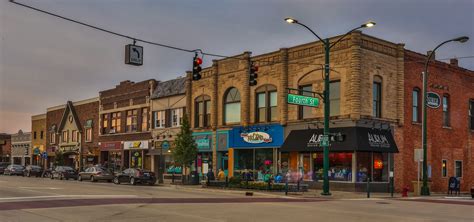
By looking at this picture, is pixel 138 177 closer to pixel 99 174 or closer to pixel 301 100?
pixel 99 174

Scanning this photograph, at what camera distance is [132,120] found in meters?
54.7

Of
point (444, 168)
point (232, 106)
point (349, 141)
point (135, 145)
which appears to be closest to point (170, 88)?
point (135, 145)

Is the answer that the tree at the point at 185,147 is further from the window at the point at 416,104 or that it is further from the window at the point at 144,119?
the window at the point at 416,104

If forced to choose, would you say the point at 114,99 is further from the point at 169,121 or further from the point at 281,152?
the point at 281,152

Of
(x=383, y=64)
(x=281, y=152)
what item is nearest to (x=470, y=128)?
(x=383, y=64)

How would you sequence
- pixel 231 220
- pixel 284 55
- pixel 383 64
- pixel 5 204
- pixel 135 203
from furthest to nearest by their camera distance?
pixel 284 55 → pixel 383 64 → pixel 135 203 → pixel 5 204 → pixel 231 220

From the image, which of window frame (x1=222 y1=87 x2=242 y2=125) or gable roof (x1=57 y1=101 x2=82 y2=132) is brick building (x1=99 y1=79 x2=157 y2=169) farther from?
window frame (x1=222 y1=87 x2=242 y2=125)

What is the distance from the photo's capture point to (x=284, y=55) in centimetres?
3653

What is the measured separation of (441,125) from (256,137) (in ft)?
42.5

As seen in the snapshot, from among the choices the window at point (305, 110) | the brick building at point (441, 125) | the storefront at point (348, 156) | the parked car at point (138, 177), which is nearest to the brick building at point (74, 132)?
the parked car at point (138, 177)

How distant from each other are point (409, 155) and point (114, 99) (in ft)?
110

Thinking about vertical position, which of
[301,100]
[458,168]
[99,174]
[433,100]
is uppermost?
[433,100]

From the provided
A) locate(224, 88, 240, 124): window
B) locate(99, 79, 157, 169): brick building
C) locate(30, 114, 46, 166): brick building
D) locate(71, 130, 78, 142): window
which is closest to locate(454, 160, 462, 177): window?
locate(224, 88, 240, 124): window

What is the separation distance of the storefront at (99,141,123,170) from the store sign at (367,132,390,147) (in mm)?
30959
